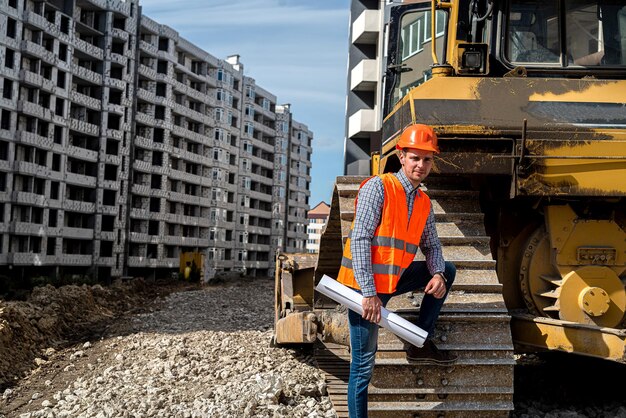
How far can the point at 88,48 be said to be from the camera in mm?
62000

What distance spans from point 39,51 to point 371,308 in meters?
54.6

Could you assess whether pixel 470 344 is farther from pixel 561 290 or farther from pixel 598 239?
pixel 598 239

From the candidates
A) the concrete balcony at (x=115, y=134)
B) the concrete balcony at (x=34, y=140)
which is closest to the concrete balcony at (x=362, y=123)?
the concrete balcony at (x=34, y=140)

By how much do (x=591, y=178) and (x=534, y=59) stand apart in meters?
1.39

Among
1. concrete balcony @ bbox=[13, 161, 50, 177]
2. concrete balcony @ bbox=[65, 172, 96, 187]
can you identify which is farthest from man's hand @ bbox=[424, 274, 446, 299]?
concrete balcony @ bbox=[65, 172, 96, 187]

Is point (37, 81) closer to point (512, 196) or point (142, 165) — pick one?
point (142, 165)

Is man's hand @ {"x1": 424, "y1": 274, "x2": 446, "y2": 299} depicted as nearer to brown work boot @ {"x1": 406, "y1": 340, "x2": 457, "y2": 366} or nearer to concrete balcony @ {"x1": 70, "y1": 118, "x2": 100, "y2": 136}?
brown work boot @ {"x1": 406, "y1": 340, "x2": 457, "y2": 366}

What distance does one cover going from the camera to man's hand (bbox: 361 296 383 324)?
5176mm

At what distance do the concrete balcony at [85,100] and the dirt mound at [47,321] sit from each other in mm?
35957

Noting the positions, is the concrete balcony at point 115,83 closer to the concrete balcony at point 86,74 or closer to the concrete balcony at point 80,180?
the concrete balcony at point 86,74

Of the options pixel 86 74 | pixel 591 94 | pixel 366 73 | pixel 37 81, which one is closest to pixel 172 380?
pixel 591 94

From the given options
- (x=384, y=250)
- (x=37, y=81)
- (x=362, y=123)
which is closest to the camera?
(x=384, y=250)

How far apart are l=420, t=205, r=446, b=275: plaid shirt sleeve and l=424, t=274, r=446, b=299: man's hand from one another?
0.51ft

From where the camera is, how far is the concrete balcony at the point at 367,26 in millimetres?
45594
